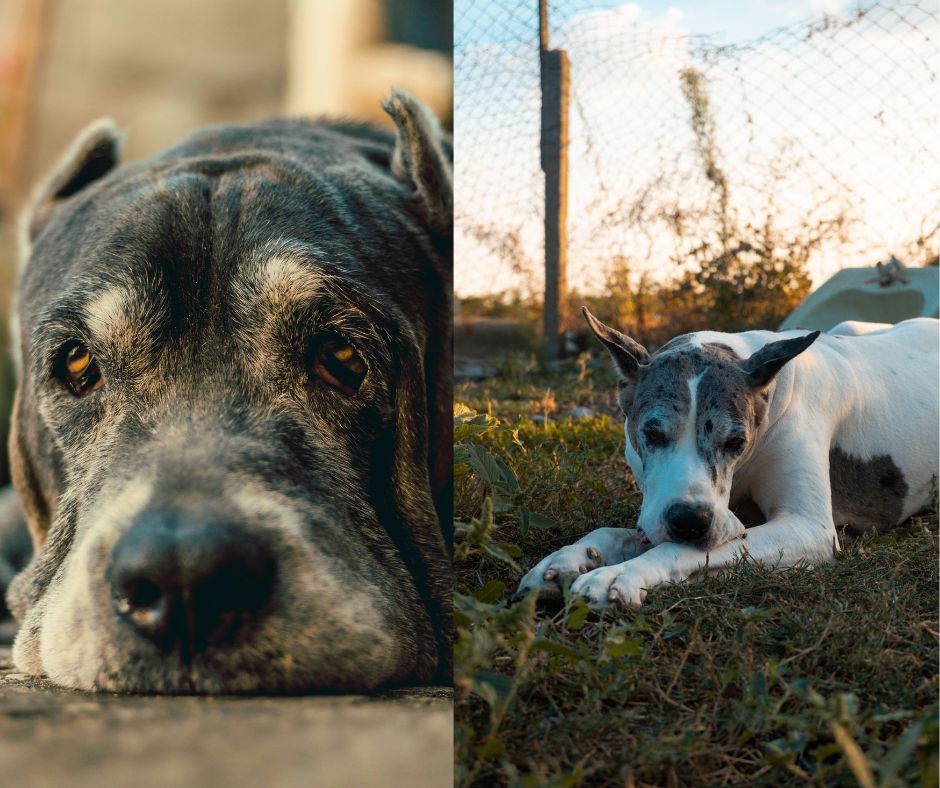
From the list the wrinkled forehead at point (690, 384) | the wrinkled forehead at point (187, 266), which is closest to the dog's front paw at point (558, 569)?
the wrinkled forehead at point (690, 384)

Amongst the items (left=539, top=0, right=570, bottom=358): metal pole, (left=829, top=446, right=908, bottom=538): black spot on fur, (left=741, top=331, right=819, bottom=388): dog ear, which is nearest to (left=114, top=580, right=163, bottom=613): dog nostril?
(left=741, top=331, right=819, bottom=388): dog ear

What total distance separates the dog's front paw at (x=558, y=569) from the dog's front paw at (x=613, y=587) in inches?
2.3

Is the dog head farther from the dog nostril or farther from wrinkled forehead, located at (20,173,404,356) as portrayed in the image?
the dog nostril

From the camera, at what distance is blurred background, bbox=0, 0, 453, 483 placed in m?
1.46

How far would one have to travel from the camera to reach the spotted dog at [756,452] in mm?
2512

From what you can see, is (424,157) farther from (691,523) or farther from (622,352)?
(622,352)

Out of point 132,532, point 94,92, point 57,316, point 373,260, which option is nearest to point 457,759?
point 132,532

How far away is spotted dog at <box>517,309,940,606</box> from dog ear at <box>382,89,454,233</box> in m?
1.09

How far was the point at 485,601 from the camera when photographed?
194cm

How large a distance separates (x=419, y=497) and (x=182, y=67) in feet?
2.69

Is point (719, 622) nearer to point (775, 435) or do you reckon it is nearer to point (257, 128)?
point (775, 435)

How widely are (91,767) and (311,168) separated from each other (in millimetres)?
1006

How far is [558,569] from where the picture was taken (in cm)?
242

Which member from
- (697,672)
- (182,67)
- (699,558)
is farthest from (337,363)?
(699,558)
